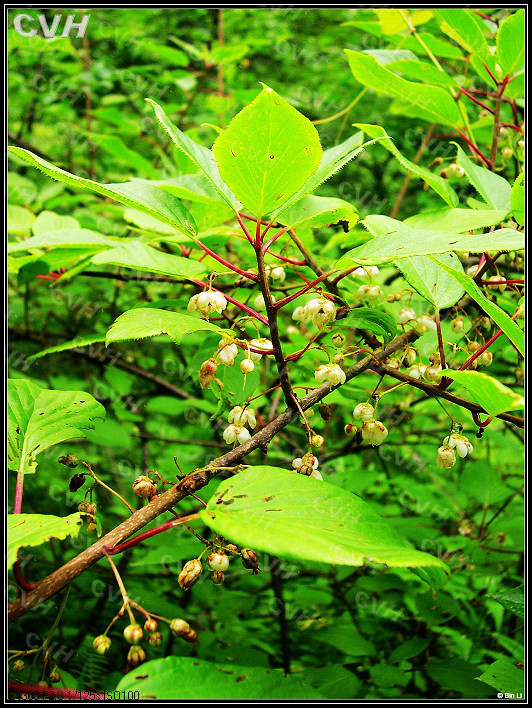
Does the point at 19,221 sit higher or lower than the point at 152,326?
lower

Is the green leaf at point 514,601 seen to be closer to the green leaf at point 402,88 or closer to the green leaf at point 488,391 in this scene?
the green leaf at point 488,391

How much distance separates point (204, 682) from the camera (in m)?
0.82

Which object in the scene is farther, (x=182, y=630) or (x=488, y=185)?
(x=488, y=185)

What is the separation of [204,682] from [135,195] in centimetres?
81

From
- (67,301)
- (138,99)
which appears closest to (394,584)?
(67,301)

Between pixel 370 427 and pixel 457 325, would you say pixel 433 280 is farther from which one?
pixel 370 427

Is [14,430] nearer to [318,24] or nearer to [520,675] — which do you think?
[520,675]

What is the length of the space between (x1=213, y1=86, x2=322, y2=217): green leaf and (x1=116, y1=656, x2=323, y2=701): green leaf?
0.74 m

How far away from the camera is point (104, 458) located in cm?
345

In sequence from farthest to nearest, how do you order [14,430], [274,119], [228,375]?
[228,375] < [14,430] < [274,119]

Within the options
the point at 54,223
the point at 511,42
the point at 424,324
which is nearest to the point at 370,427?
the point at 424,324

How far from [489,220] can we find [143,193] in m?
0.67

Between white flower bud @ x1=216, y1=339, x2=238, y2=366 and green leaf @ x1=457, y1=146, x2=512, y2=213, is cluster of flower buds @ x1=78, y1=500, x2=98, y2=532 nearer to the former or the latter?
white flower bud @ x1=216, y1=339, x2=238, y2=366

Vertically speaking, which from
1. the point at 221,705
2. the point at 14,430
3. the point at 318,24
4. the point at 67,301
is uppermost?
the point at 318,24
